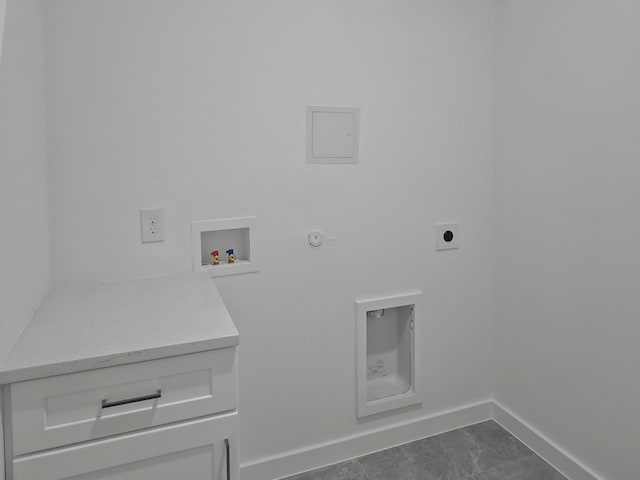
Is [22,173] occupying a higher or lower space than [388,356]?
higher

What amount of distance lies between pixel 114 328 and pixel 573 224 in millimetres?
1602

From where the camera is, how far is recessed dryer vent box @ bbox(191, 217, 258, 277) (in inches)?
64.6

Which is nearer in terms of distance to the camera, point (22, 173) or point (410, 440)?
point (22, 173)

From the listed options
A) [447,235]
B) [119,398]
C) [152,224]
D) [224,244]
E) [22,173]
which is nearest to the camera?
[119,398]

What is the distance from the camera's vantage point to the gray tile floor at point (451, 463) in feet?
6.06

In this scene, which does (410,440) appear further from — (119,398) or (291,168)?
(119,398)

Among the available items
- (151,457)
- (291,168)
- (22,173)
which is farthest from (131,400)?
(291,168)

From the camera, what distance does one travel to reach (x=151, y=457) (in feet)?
3.46

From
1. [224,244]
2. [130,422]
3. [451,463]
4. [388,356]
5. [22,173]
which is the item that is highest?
[22,173]

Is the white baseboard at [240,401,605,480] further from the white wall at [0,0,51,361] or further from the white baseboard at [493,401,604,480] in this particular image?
the white wall at [0,0,51,361]

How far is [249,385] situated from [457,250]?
3.51ft

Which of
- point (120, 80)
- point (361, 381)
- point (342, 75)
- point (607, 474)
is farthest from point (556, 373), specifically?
point (120, 80)

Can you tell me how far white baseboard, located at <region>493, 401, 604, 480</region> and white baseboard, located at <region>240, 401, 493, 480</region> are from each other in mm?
87

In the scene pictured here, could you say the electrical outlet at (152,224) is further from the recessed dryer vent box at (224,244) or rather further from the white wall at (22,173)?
the white wall at (22,173)
